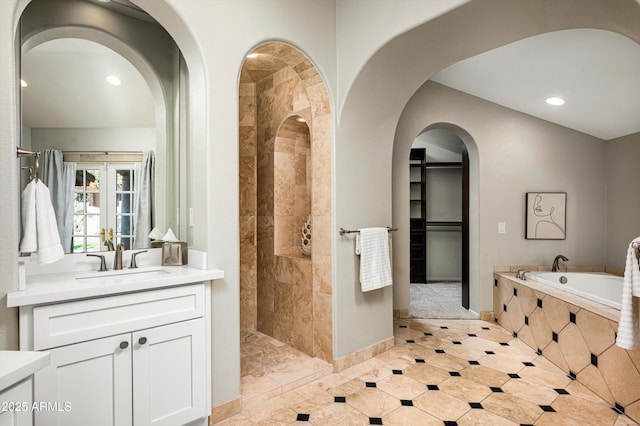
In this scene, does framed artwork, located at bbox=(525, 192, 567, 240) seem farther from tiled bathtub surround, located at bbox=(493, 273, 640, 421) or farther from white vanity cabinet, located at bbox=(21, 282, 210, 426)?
white vanity cabinet, located at bbox=(21, 282, 210, 426)

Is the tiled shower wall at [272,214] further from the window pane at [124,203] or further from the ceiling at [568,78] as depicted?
the ceiling at [568,78]

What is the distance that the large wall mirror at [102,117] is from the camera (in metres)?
1.85

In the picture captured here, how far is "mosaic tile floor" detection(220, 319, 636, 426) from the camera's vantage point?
201 cm

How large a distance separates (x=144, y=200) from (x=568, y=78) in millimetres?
3475

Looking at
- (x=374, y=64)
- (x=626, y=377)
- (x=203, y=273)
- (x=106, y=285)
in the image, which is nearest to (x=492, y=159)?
(x=374, y=64)

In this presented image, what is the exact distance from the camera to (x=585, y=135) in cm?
377

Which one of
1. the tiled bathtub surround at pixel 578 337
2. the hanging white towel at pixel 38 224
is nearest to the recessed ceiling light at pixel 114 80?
the hanging white towel at pixel 38 224

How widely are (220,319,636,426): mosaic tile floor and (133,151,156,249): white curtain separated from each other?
49.3 inches

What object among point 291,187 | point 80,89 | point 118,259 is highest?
point 80,89

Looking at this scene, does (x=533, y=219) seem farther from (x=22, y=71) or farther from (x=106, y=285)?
(x=22, y=71)

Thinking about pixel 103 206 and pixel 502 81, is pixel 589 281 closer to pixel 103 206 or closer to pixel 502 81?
pixel 502 81

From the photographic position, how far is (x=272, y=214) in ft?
10.8

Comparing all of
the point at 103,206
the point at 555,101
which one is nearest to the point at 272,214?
the point at 103,206

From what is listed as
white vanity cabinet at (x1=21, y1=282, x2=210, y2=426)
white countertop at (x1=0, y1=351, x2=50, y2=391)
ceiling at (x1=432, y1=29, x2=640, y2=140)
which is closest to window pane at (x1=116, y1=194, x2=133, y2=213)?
white vanity cabinet at (x1=21, y1=282, x2=210, y2=426)
